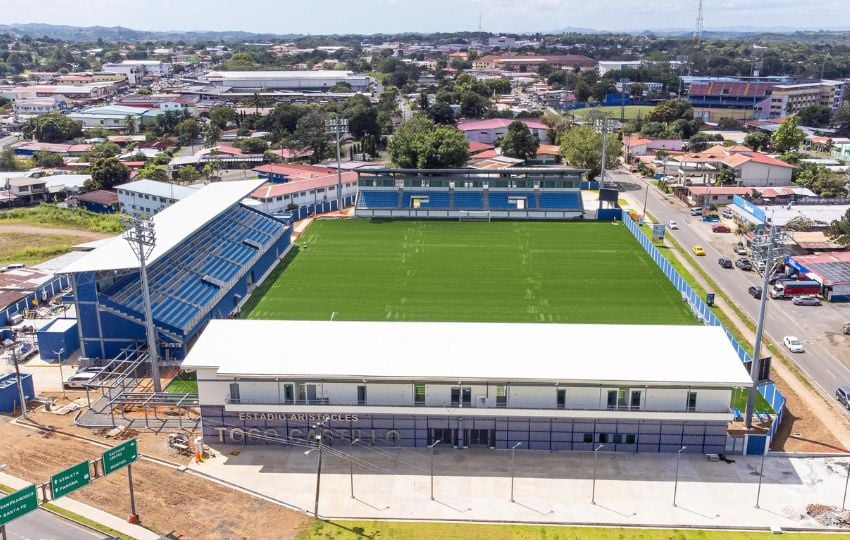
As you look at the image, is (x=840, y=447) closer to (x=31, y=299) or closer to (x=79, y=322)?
(x=79, y=322)

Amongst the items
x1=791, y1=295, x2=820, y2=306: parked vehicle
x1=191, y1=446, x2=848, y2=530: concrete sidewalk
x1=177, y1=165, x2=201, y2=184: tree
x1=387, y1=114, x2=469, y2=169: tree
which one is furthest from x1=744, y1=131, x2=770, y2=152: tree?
x1=191, y1=446, x2=848, y2=530: concrete sidewalk

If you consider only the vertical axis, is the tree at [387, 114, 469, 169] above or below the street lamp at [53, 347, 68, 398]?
above

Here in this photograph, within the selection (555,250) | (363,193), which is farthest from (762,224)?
(363,193)

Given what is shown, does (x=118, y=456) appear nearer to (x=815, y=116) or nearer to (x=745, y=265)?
(x=745, y=265)

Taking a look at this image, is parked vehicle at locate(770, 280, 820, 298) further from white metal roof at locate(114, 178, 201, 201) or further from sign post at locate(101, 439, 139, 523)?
white metal roof at locate(114, 178, 201, 201)

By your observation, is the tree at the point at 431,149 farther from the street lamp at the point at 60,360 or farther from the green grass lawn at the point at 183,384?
the street lamp at the point at 60,360

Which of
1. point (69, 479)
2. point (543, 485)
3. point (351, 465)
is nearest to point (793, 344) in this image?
point (543, 485)
